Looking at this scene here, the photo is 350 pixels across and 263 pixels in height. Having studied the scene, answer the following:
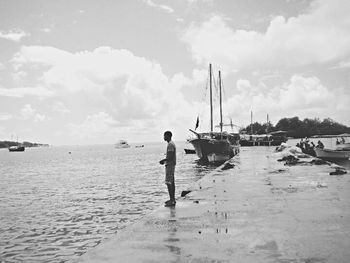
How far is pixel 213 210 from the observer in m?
8.91

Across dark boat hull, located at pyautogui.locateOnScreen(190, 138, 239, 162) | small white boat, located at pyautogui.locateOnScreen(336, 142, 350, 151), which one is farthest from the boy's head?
small white boat, located at pyautogui.locateOnScreen(336, 142, 350, 151)

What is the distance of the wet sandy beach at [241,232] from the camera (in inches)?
199

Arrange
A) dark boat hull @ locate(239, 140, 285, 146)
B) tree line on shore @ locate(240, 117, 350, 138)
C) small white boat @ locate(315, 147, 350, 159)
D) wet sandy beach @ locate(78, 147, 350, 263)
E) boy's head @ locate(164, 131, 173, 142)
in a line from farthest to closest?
tree line on shore @ locate(240, 117, 350, 138), dark boat hull @ locate(239, 140, 285, 146), small white boat @ locate(315, 147, 350, 159), boy's head @ locate(164, 131, 173, 142), wet sandy beach @ locate(78, 147, 350, 263)

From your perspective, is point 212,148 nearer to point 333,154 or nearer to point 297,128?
point 333,154

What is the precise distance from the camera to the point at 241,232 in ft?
21.1

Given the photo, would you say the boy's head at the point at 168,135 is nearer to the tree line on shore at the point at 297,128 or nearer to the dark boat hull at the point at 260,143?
the dark boat hull at the point at 260,143

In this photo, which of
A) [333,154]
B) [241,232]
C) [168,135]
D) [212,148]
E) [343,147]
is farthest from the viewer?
[212,148]

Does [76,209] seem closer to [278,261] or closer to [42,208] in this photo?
[42,208]

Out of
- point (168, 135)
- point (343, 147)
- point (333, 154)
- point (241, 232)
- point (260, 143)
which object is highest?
point (260, 143)

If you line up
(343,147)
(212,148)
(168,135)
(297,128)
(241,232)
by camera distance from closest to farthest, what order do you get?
(241,232), (168,135), (343,147), (212,148), (297,128)

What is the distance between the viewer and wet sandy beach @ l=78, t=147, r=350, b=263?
5.06 meters

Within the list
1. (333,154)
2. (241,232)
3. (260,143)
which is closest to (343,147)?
(333,154)

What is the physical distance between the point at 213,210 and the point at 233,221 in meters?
1.47

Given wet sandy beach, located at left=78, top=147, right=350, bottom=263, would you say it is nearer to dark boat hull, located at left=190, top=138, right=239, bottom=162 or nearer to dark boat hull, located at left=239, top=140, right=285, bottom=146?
dark boat hull, located at left=190, top=138, right=239, bottom=162
